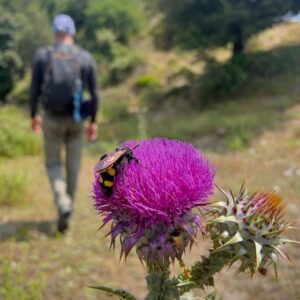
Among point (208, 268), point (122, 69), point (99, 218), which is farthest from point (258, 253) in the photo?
point (122, 69)

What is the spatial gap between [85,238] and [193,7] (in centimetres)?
1324

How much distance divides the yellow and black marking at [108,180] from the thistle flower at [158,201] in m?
0.01

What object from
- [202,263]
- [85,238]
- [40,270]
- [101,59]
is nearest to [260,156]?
[85,238]

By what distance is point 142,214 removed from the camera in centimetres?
153

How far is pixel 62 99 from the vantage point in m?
4.97

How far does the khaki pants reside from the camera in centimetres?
510

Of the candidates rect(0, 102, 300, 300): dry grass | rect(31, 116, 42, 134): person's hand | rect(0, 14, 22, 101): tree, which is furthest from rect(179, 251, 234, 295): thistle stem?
rect(0, 14, 22, 101): tree

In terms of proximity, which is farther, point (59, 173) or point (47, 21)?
point (47, 21)

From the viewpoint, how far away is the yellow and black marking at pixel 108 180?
61.9 inches

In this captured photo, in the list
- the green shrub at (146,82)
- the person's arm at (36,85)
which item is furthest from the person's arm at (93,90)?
the green shrub at (146,82)

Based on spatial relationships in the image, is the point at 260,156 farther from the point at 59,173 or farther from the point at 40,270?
the point at 40,270

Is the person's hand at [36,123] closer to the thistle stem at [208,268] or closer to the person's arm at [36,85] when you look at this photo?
the person's arm at [36,85]

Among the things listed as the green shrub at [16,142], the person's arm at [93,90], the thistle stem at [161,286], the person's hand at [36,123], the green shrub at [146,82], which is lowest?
the thistle stem at [161,286]

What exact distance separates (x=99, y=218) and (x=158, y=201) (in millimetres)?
4831
